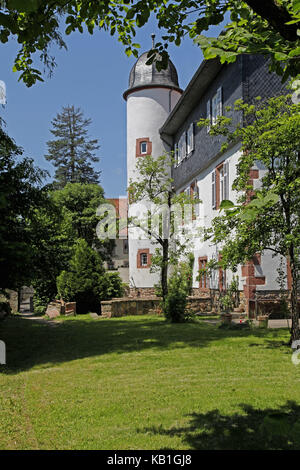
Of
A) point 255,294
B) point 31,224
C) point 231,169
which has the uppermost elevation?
point 231,169

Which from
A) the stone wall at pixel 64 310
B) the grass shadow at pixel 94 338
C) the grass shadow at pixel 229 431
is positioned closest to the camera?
the grass shadow at pixel 229 431

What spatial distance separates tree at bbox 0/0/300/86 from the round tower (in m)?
20.3

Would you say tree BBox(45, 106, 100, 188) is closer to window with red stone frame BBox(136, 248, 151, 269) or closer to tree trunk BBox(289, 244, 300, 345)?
window with red stone frame BBox(136, 248, 151, 269)

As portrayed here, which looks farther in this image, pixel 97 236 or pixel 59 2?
pixel 97 236

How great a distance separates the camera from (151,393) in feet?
19.1

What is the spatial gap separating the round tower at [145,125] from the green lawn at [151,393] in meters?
14.0

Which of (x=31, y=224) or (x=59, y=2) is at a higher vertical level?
(x=59, y=2)

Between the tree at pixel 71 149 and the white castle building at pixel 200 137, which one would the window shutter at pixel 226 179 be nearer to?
the white castle building at pixel 200 137

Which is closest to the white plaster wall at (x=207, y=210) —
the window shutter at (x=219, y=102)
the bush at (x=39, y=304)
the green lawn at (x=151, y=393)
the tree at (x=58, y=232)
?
the window shutter at (x=219, y=102)

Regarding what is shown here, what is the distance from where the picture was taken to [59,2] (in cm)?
320

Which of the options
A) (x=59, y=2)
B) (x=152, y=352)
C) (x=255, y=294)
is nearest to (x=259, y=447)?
(x=59, y=2)

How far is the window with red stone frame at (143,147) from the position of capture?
24938 millimetres
